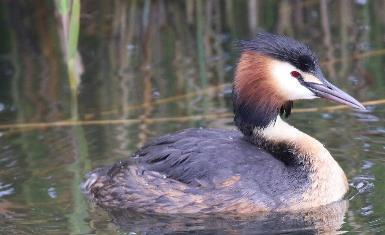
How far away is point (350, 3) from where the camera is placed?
1327 cm

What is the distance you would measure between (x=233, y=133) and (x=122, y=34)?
16.9 feet

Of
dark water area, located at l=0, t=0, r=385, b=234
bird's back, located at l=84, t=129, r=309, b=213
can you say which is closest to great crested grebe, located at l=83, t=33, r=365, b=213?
bird's back, located at l=84, t=129, r=309, b=213

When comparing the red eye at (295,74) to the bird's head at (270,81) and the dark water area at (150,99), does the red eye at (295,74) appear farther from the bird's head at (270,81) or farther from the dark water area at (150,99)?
the dark water area at (150,99)

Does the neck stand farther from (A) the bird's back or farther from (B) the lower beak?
(B) the lower beak

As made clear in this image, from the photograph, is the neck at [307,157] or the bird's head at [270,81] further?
the bird's head at [270,81]

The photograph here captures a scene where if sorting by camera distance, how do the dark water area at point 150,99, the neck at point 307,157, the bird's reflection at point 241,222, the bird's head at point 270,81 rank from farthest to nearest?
the bird's head at point 270,81
the neck at point 307,157
the dark water area at point 150,99
the bird's reflection at point 241,222

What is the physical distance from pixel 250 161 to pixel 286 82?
2.17 feet

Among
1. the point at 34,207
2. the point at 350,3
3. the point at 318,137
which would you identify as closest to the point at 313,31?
the point at 350,3

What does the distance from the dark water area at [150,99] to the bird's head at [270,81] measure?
750 mm

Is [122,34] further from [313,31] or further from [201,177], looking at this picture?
[201,177]

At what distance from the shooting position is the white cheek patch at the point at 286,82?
749 centimetres

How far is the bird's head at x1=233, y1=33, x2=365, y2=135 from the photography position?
746cm

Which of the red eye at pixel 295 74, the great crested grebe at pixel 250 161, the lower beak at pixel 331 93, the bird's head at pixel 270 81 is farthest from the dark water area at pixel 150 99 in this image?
the red eye at pixel 295 74

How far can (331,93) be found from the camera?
24.5ft
